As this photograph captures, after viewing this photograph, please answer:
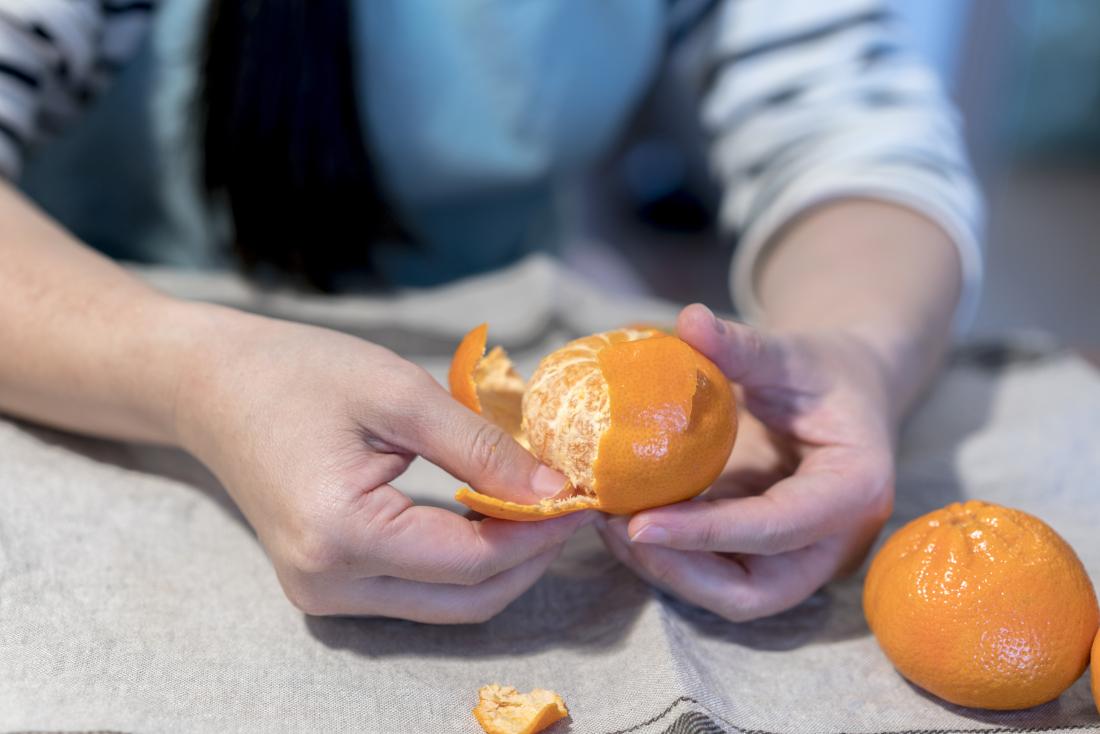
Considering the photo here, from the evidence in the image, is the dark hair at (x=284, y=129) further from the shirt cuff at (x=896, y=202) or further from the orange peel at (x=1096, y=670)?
the orange peel at (x=1096, y=670)

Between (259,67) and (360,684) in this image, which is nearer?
(360,684)

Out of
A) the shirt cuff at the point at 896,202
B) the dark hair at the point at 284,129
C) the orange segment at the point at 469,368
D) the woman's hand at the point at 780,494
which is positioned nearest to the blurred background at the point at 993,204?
the shirt cuff at the point at 896,202

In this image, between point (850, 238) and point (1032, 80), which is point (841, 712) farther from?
point (1032, 80)

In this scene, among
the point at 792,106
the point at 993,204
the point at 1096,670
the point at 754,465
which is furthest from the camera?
the point at 993,204

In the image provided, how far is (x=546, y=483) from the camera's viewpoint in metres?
0.60

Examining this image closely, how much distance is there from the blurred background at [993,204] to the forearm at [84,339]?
1.44 m

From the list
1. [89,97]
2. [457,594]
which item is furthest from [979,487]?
[89,97]

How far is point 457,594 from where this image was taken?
623 millimetres

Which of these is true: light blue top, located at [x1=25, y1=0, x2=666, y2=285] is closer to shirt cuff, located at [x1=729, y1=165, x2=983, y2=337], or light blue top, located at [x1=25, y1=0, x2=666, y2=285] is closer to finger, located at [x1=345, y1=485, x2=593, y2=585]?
shirt cuff, located at [x1=729, y1=165, x2=983, y2=337]

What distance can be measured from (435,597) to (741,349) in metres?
0.26

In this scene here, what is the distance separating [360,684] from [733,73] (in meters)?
0.83

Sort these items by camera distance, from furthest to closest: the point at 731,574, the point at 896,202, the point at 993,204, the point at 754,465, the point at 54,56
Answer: the point at 993,204 < the point at 896,202 < the point at 54,56 < the point at 754,465 < the point at 731,574

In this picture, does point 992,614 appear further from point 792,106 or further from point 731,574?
point 792,106

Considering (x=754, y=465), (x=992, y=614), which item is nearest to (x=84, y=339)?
(x=754, y=465)
